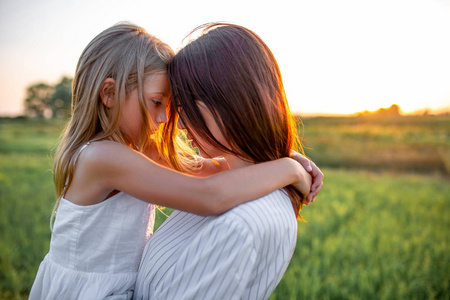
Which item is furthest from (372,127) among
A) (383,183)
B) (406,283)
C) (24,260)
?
(24,260)

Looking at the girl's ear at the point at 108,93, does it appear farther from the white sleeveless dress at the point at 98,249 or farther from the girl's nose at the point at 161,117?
the white sleeveless dress at the point at 98,249

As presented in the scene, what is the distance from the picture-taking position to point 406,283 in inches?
150

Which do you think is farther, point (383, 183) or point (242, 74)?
point (383, 183)

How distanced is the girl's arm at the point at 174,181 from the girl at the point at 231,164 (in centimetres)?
5

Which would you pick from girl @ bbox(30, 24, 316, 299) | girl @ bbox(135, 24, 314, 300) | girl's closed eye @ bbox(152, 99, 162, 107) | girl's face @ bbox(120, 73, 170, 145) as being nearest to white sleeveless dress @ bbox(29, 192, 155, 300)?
girl @ bbox(30, 24, 316, 299)

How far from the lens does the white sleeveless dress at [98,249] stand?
140 centimetres

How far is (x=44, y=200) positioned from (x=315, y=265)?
534cm

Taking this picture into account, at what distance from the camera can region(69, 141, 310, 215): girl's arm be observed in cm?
111

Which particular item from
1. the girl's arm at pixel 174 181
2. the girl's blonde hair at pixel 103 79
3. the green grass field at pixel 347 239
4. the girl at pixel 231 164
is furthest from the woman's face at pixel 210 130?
the green grass field at pixel 347 239

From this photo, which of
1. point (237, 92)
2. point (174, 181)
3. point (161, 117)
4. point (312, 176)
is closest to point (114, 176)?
point (174, 181)

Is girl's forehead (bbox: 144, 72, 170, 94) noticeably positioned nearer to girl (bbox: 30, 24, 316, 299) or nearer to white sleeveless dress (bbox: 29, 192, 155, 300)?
girl (bbox: 30, 24, 316, 299)

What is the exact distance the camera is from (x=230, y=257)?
958 millimetres

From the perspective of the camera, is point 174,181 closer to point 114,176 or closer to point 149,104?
→ point 114,176

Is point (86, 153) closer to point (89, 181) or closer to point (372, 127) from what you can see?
point (89, 181)
